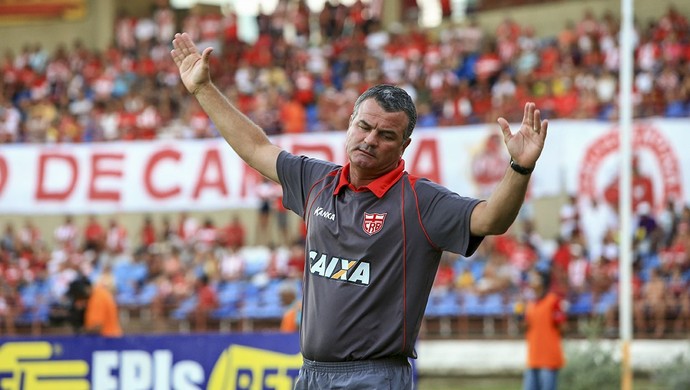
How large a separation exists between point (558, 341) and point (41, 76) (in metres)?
17.5

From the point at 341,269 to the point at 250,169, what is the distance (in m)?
17.4

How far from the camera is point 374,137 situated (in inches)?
180

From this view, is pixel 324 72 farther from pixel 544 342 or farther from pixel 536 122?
pixel 536 122

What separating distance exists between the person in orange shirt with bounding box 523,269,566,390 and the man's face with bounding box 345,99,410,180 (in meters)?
8.85

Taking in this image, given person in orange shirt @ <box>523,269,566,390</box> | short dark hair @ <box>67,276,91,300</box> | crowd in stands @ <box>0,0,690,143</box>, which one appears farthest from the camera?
crowd in stands @ <box>0,0,690,143</box>

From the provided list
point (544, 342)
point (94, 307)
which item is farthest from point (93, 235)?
point (544, 342)

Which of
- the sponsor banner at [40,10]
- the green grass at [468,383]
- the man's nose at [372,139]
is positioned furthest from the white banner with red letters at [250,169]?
the man's nose at [372,139]

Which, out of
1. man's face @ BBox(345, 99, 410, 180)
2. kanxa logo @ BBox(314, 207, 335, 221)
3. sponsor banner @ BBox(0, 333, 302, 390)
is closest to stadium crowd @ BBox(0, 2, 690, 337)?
sponsor banner @ BBox(0, 333, 302, 390)

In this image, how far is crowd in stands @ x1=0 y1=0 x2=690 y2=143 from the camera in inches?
814

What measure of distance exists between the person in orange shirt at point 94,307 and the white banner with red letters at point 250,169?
773cm

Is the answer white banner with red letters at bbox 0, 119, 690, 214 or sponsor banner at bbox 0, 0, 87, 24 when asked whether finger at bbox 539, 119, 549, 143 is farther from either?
sponsor banner at bbox 0, 0, 87, 24

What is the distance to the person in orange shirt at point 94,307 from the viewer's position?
13320 mm

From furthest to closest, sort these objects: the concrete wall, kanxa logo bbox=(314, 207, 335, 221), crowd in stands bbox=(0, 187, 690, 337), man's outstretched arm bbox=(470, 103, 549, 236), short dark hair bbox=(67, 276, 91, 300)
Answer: the concrete wall
crowd in stands bbox=(0, 187, 690, 337)
short dark hair bbox=(67, 276, 91, 300)
kanxa logo bbox=(314, 207, 335, 221)
man's outstretched arm bbox=(470, 103, 549, 236)

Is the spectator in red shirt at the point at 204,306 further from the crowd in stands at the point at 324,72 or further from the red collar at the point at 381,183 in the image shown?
the red collar at the point at 381,183
